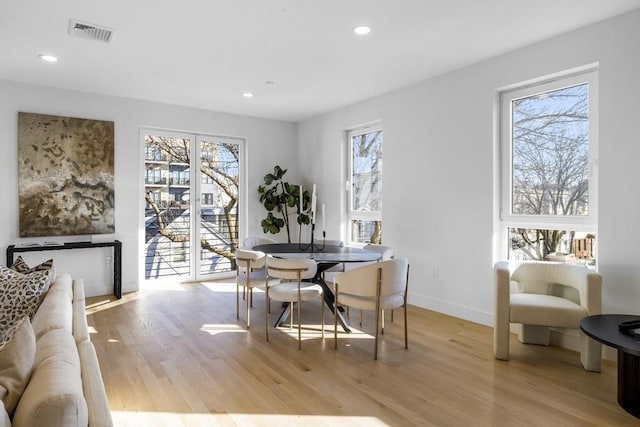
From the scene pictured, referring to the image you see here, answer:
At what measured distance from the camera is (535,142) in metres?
3.67

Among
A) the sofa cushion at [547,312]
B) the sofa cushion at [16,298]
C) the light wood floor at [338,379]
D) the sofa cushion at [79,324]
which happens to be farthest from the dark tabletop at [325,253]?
the sofa cushion at [16,298]

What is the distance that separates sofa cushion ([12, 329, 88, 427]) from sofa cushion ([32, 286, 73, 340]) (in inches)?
13.2

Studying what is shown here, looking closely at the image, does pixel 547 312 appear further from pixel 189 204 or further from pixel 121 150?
pixel 121 150

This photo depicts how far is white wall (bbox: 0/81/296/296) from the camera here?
15.0 feet

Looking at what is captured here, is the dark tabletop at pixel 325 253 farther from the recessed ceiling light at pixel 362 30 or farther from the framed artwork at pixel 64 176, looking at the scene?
the framed artwork at pixel 64 176

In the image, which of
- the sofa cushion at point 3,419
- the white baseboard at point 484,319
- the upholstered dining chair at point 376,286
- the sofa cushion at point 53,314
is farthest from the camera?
the white baseboard at point 484,319

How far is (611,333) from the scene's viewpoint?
2.35 meters

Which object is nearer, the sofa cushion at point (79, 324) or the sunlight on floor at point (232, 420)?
the sofa cushion at point (79, 324)

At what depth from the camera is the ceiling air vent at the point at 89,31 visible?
314cm

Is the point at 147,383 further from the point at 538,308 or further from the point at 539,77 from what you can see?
the point at 539,77

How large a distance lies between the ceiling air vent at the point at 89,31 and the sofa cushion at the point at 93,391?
2.78 m

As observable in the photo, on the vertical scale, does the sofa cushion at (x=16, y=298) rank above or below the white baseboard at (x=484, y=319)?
above

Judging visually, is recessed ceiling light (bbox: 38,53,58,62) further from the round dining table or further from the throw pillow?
the round dining table

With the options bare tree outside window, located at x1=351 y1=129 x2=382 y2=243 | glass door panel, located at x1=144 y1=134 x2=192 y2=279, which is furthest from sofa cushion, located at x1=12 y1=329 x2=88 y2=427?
glass door panel, located at x1=144 y1=134 x2=192 y2=279
